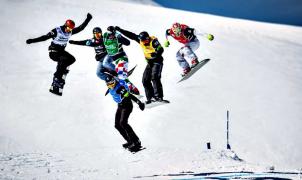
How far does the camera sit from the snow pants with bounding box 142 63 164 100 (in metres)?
13.5

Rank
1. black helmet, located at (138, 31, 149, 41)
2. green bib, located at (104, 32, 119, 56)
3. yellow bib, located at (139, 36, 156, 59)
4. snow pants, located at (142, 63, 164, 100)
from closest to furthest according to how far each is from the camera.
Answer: green bib, located at (104, 32, 119, 56) → black helmet, located at (138, 31, 149, 41) → yellow bib, located at (139, 36, 156, 59) → snow pants, located at (142, 63, 164, 100)

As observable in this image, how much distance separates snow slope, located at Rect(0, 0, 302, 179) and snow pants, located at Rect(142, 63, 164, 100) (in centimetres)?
913

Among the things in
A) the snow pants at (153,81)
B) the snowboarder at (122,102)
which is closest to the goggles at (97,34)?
the snowboarder at (122,102)

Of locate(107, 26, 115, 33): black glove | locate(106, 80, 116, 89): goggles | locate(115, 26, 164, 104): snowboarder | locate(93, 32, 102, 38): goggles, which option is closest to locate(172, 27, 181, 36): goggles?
locate(115, 26, 164, 104): snowboarder

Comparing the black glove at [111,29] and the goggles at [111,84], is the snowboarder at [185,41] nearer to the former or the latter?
the black glove at [111,29]

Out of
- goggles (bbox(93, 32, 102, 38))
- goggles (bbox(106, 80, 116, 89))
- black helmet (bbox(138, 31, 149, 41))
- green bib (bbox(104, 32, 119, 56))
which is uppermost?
black helmet (bbox(138, 31, 149, 41))

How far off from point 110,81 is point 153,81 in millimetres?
2041

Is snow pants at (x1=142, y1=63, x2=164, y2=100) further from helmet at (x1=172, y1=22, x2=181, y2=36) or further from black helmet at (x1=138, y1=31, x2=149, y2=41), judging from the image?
helmet at (x1=172, y1=22, x2=181, y2=36)

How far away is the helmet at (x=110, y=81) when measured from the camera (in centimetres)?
1182

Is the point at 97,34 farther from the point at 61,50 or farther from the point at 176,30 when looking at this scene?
the point at 176,30

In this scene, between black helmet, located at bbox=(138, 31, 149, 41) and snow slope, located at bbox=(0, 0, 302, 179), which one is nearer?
black helmet, located at bbox=(138, 31, 149, 41)

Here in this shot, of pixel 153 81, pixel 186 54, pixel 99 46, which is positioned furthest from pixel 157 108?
pixel 99 46

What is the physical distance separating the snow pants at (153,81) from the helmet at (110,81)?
1.84 m

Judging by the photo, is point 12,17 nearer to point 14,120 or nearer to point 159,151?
point 14,120
